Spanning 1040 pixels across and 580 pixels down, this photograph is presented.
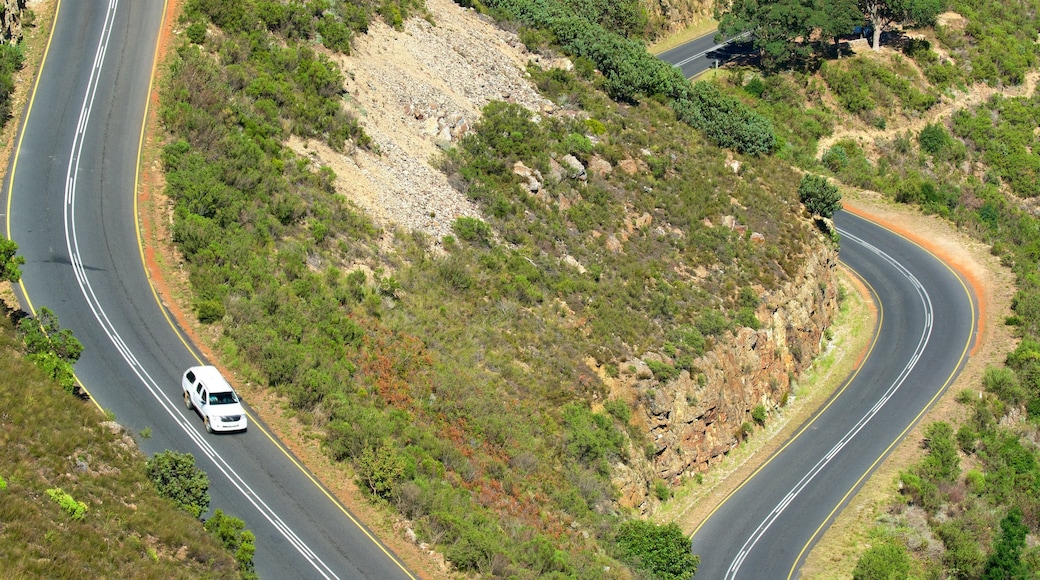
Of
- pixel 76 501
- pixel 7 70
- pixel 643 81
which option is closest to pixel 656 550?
pixel 76 501

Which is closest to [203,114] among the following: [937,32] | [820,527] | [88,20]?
[88,20]

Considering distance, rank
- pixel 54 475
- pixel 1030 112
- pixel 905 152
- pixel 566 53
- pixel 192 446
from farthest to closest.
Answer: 1. pixel 1030 112
2. pixel 905 152
3. pixel 566 53
4. pixel 192 446
5. pixel 54 475

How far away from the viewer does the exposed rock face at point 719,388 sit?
45375 mm

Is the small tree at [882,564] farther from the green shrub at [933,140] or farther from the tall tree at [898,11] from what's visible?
the tall tree at [898,11]

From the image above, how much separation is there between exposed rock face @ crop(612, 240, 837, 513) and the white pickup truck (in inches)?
648

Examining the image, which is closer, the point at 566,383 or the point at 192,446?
the point at 192,446

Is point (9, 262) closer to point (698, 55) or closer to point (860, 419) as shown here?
point (860, 419)

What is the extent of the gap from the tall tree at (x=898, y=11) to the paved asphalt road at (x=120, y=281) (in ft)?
200

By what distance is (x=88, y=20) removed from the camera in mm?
52000

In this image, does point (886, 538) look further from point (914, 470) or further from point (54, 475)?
point (54, 475)

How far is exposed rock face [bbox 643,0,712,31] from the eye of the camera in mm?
90188

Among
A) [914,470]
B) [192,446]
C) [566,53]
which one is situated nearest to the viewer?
[192,446]

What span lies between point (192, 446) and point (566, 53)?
4038 cm

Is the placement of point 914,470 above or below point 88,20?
below
